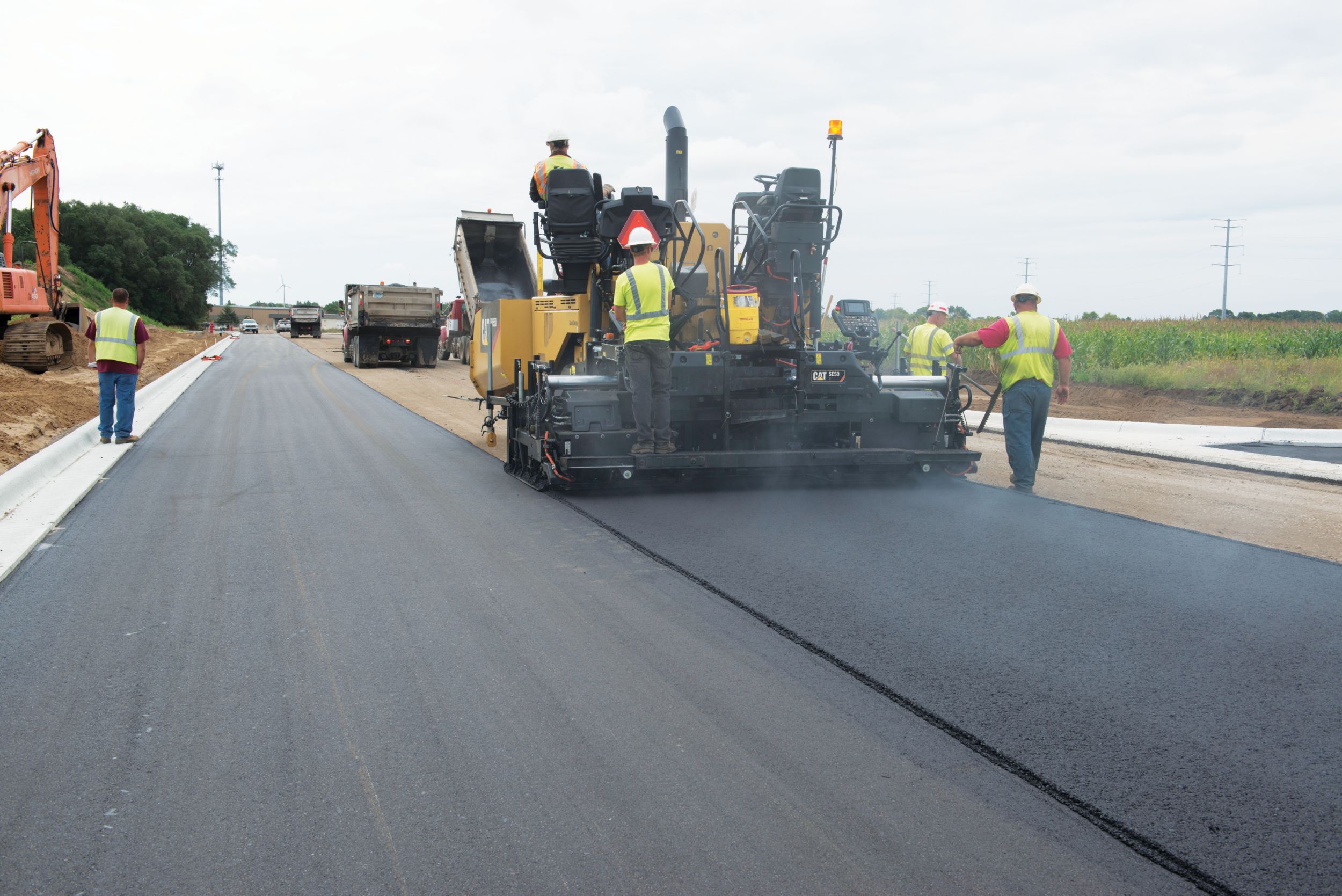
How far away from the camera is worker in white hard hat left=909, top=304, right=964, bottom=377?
37.1ft

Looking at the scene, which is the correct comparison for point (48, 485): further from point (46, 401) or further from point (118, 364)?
point (46, 401)

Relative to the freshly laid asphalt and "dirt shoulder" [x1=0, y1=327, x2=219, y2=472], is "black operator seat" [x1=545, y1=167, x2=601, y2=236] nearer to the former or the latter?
"dirt shoulder" [x1=0, y1=327, x2=219, y2=472]

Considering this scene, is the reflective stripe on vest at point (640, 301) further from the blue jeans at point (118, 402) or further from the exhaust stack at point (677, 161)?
the blue jeans at point (118, 402)

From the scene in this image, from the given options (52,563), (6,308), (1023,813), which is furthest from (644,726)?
(6,308)

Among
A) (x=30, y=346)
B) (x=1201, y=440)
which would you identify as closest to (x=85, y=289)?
(x=30, y=346)

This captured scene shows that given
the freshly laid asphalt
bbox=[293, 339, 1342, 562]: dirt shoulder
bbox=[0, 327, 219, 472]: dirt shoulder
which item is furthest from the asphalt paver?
bbox=[0, 327, 219, 472]: dirt shoulder

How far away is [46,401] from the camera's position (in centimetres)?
1530

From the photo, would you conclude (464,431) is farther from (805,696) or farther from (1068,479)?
(805,696)

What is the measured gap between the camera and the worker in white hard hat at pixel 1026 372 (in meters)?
8.42

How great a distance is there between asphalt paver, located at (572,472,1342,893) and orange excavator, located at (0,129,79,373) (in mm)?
17239

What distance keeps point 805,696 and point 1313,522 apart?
5306 mm

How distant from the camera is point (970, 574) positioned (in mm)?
5523

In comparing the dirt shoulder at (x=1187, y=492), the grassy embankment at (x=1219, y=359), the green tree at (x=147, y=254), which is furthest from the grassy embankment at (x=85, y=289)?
the dirt shoulder at (x=1187, y=492)

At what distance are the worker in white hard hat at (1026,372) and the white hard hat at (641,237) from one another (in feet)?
8.79
